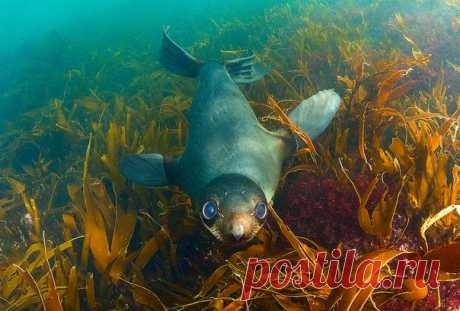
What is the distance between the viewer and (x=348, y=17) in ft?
34.5

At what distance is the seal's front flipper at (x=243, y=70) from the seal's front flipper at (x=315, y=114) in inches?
54.5

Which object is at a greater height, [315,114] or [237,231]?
[237,231]

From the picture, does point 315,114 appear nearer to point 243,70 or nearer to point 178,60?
point 243,70

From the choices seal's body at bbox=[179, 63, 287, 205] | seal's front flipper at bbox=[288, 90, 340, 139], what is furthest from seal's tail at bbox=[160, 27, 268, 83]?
seal's front flipper at bbox=[288, 90, 340, 139]

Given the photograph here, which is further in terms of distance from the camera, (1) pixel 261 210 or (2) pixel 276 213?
(2) pixel 276 213

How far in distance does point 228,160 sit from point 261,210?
24.1 inches

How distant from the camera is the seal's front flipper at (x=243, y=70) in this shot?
4.77m

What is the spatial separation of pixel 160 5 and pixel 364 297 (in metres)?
27.1

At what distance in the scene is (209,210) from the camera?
7.18ft

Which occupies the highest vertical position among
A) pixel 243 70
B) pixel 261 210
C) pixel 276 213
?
pixel 261 210

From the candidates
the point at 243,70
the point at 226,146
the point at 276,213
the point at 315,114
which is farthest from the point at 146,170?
the point at 243,70

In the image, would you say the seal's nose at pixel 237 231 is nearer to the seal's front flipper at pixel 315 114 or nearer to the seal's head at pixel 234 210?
the seal's head at pixel 234 210

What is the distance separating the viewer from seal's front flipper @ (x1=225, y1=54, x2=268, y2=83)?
477 cm

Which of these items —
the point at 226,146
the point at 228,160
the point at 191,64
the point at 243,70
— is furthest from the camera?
the point at 243,70
